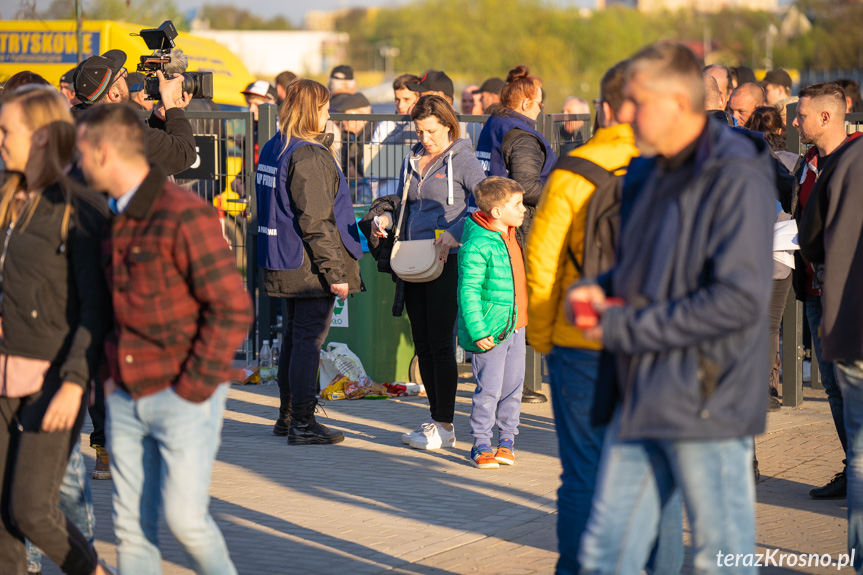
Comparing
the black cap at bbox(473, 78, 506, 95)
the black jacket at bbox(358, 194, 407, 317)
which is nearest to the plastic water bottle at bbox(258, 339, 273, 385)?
the black jacket at bbox(358, 194, 407, 317)

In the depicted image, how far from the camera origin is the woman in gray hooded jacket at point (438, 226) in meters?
7.16

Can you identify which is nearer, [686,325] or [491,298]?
[686,325]

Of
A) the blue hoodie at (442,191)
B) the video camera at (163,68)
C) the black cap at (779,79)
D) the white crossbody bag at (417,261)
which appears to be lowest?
the white crossbody bag at (417,261)

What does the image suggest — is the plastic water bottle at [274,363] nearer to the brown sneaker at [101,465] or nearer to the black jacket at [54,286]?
the brown sneaker at [101,465]

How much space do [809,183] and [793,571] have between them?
2340 millimetres

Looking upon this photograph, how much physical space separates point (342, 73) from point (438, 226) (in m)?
6.46

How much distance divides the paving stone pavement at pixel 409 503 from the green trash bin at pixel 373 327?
1.09 metres

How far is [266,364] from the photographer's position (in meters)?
9.86

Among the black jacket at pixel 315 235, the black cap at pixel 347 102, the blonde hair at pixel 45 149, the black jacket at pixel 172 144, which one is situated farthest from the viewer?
the black cap at pixel 347 102

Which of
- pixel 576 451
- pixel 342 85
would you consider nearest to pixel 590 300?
pixel 576 451

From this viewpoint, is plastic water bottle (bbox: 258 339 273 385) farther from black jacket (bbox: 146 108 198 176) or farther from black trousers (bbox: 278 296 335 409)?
black jacket (bbox: 146 108 198 176)

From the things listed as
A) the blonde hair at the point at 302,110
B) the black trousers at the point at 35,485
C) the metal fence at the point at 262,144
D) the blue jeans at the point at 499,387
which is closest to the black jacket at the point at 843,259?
the blue jeans at the point at 499,387

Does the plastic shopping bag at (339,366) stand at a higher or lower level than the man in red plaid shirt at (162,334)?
lower

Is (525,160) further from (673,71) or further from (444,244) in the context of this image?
(673,71)
